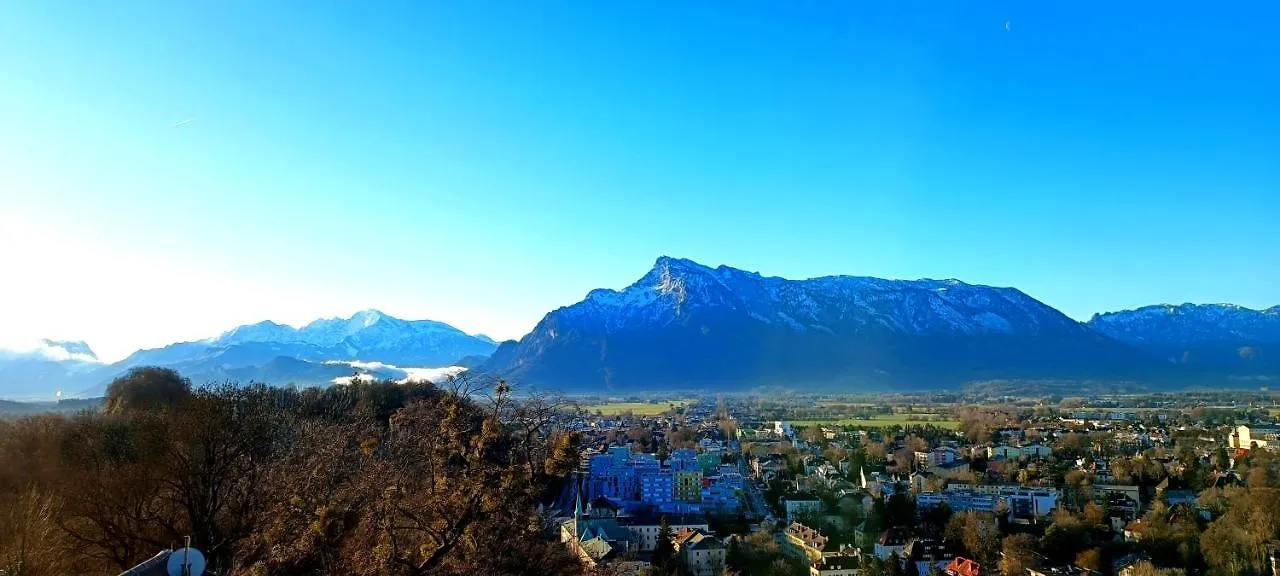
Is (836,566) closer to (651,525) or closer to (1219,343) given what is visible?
(651,525)

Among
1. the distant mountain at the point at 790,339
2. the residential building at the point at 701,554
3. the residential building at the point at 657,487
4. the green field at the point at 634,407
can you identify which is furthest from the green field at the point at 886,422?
the distant mountain at the point at 790,339

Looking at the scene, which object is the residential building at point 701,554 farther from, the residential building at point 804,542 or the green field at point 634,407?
the green field at point 634,407

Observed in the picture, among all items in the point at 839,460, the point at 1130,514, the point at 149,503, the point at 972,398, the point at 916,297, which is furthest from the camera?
the point at 916,297

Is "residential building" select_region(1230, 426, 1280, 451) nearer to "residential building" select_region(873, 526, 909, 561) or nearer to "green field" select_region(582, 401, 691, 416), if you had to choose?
"residential building" select_region(873, 526, 909, 561)

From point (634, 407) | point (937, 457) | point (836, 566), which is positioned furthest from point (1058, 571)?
point (634, 407)

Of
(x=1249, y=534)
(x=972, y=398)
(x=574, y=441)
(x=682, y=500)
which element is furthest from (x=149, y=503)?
(x=972, y=398)

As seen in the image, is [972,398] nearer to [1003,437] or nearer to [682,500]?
[1003,437]

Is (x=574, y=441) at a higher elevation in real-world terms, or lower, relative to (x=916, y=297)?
lower
